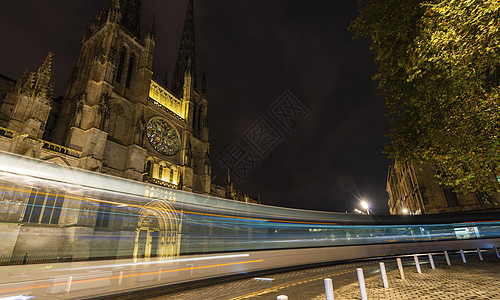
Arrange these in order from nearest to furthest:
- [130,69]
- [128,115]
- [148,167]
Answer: [128,115], [148,167], [130,69]

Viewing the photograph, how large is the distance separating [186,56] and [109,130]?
2394 centimetres

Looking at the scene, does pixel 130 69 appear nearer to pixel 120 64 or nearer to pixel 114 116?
pixel 120 64

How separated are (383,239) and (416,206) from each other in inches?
1127

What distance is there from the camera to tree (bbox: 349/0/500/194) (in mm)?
5613

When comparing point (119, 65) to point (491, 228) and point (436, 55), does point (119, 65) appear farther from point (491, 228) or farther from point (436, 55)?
point (491, 228)

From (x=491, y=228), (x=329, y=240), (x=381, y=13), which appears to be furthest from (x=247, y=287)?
(x=491, y=228)

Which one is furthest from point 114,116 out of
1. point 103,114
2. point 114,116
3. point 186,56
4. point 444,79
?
point 444,79

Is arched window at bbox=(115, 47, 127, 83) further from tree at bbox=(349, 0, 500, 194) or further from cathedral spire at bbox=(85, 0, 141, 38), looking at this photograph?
tree at bbox=(349, 0, 500, 194)

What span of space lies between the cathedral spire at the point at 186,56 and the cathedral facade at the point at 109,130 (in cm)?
82

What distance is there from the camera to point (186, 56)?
4166 cm

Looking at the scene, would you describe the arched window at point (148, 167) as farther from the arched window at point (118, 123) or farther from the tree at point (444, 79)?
the tree at point (444, 79)

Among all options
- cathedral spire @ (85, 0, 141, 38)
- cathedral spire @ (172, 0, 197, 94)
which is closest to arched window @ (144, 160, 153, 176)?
cathedral spire @ (172, 0, 197, 94)

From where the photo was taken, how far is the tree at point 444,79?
18.4 feet

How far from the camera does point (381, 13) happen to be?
825 cm
